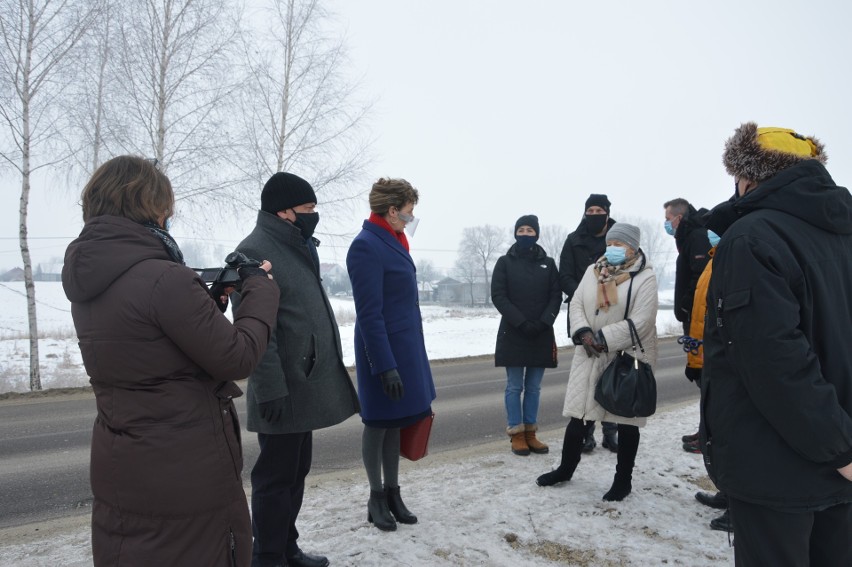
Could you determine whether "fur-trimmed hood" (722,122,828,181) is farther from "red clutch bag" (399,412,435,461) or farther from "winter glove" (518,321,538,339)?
"winter glove" (518,321,538,339)

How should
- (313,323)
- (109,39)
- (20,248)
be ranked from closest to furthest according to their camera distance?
(313,323) → (20,248) → (109,39)

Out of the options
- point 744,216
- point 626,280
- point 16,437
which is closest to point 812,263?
point 744,216

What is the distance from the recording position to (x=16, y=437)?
709 centimetres

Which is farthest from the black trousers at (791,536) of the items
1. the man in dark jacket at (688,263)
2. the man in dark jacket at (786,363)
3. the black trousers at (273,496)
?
the man in dark jacket at (688,263)

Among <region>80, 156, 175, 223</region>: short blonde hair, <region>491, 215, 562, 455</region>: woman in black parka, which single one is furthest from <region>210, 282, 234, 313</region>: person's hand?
<region>491, 215, 562, 455</region>: woman in black parka

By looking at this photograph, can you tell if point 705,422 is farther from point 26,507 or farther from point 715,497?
point 26,507

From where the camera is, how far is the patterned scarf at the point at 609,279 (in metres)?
4.21

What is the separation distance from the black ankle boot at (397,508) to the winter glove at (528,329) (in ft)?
6.84

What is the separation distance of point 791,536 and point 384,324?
2294 millimetres

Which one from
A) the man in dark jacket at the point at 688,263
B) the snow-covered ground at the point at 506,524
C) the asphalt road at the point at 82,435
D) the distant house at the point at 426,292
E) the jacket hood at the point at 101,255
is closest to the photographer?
the jacket hood at the point at 101,255

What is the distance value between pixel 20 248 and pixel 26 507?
874 centimetres

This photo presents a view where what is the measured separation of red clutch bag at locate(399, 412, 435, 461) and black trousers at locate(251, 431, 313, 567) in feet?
3.11

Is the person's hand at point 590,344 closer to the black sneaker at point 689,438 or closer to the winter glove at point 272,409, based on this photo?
the black sneaker at point 689,438

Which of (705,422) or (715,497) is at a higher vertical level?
(705,422)
